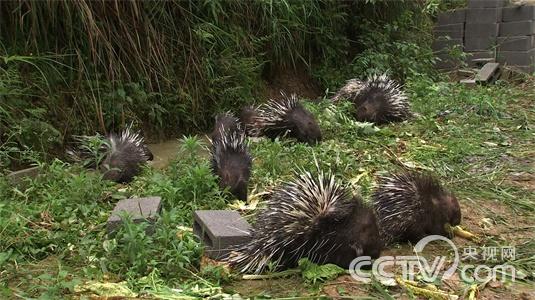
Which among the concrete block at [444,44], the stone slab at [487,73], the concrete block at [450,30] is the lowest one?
the stone slab at [487,73]

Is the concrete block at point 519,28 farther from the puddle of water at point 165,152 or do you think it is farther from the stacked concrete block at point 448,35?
the puddle of water at point 165,152

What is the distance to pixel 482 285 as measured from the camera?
9.78 feet

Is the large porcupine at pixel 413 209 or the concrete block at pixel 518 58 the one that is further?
the concrete block at pixel 518 58

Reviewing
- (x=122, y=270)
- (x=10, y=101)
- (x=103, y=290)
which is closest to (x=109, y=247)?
(x=122, y=270)

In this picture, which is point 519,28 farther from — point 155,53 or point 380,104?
point 155,53

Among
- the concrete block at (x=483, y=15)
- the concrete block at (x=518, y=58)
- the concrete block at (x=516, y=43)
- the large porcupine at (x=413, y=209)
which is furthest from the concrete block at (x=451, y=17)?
the large porcupine at (x=413, y=209)

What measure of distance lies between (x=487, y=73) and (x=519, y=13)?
188 centimetres

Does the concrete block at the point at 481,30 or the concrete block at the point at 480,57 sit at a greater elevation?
the concrete block at the point at 481,30

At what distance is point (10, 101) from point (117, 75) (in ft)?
4.24

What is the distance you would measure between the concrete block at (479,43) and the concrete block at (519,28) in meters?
0.30

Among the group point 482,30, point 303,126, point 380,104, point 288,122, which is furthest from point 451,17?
point 303,126

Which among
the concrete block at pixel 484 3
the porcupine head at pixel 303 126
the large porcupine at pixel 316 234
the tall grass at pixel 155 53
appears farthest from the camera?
the concrete block at pixel 484 3

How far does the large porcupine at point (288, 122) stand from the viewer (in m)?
6.36

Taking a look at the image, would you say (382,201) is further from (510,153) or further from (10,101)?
(10,101)
